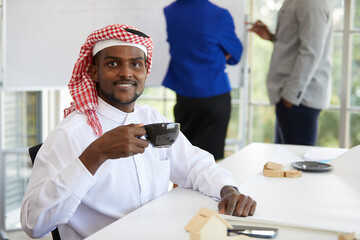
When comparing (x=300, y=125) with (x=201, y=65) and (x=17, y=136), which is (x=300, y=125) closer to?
(x=201, y=65)

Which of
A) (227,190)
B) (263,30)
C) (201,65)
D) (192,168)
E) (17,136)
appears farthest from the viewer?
(17,136)

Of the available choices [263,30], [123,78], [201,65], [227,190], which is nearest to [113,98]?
[123,78]

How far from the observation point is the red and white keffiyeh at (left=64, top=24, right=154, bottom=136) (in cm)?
159

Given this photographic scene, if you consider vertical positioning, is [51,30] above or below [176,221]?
above

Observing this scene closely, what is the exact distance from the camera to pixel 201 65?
10.3 feet

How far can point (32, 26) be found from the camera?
317 cm

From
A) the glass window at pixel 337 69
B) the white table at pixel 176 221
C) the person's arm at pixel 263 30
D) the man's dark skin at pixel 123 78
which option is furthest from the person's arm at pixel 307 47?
the man's dark skin at pixel 123 78

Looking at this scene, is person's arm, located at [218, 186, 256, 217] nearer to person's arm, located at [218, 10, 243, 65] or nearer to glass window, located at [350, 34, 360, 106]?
person's arm, located at [218, 10, 243, 65]

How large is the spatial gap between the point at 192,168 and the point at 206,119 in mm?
1486

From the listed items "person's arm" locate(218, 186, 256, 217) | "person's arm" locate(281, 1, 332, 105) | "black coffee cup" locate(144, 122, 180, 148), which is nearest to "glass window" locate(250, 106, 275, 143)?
"person's arm" locate(281, 1, 332, 105)

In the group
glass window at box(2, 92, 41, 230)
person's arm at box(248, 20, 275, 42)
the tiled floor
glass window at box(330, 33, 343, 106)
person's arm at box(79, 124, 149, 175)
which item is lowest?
the tiled floor

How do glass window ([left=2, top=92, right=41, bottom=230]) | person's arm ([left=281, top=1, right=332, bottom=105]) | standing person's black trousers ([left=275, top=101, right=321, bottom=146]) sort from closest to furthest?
1. person's arm ([left=281, top=1, right=332, bottom=105])
2. standing person's black trousers ([left=275, top=101, right=321, bottom=146])
3. glass window ([left=2, top=92, right=41, bottom=230])

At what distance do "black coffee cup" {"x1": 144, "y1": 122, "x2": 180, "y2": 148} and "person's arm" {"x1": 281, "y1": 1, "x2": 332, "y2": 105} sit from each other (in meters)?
1.85

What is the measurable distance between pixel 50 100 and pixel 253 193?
105 inches
